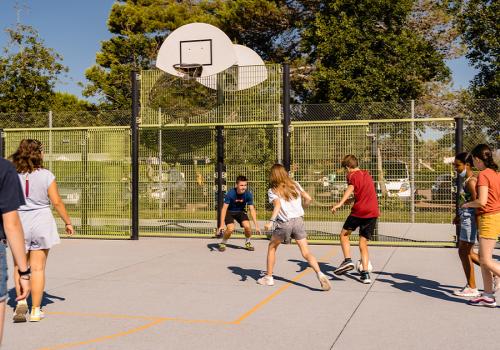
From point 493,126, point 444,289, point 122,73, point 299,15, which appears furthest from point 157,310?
Result: point 122,73

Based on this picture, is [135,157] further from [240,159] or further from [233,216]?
[233,216]

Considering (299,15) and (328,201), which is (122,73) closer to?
(299,15)

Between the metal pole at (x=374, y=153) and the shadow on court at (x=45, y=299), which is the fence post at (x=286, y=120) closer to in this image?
the metal pole at (x=374, y=153)

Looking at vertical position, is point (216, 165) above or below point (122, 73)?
below

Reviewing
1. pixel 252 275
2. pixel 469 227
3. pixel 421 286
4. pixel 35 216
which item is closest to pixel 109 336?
pixel 35 216

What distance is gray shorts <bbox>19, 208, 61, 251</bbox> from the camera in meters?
6.20

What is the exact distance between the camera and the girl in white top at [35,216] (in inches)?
244

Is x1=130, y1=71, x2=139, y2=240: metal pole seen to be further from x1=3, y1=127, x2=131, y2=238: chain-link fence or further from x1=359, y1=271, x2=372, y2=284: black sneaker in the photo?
x1=359, y1=271, x2=372, y2=284: black sneaker

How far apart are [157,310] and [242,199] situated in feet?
16.7

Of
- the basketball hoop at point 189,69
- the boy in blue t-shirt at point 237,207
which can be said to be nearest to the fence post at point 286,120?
the boy in blue t-shirt at point 237,207

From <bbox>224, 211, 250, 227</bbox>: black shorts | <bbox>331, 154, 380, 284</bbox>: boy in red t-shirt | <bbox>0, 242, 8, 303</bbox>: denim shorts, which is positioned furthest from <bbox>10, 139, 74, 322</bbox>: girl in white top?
<bbox>224, 211, 250, 227</bbox>: black shorts

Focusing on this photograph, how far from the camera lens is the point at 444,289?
25.8 feet

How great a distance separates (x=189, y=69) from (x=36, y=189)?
831cm

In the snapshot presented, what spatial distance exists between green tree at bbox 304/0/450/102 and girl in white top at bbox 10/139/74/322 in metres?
16.7
